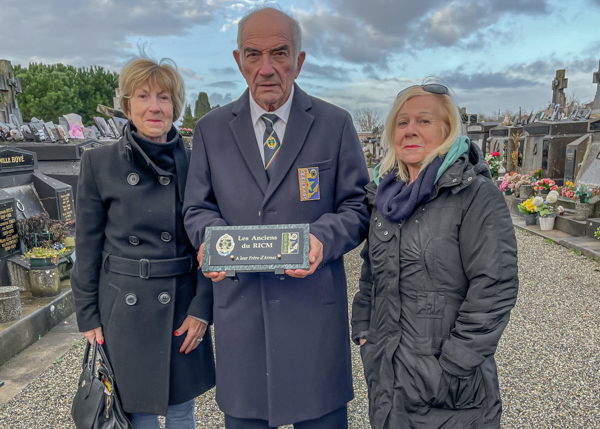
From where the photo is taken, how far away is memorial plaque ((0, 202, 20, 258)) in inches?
213

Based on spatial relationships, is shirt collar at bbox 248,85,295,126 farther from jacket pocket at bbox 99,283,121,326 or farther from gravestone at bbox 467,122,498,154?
gravestone at bbox 467,122,498,154

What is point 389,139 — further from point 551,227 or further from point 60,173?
point 551,227

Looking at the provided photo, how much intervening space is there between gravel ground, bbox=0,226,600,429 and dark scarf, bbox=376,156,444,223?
77.0 inches

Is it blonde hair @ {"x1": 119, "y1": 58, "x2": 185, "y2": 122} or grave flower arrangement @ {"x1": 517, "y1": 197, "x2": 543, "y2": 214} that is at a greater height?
blonde hair @ {"x1": 119, "y1": 58, "x2": 185, "y2": 122}

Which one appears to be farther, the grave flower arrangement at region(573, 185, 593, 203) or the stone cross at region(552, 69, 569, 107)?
the stone cross at region(552, 69, 569, 107)

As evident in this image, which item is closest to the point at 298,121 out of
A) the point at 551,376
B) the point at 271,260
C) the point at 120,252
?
the point at 271,260

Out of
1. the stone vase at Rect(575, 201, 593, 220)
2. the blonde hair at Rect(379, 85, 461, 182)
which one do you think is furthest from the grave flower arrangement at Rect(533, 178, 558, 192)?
the blonde hair at Rect(379, 85, 461, 182)

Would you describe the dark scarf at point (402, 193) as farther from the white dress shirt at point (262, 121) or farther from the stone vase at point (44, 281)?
the stone vase at point (44, 281)

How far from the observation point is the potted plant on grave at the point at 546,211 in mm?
9297

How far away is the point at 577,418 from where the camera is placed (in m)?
3.21

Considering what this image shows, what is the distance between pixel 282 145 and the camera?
1.96 m

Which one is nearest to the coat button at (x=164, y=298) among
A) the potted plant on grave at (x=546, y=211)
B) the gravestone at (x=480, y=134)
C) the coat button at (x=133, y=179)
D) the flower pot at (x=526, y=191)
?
the coat button at (x=133, y=179)

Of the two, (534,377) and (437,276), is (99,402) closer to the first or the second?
(437,276)

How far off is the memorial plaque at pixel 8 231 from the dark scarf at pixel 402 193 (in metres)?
5.15
